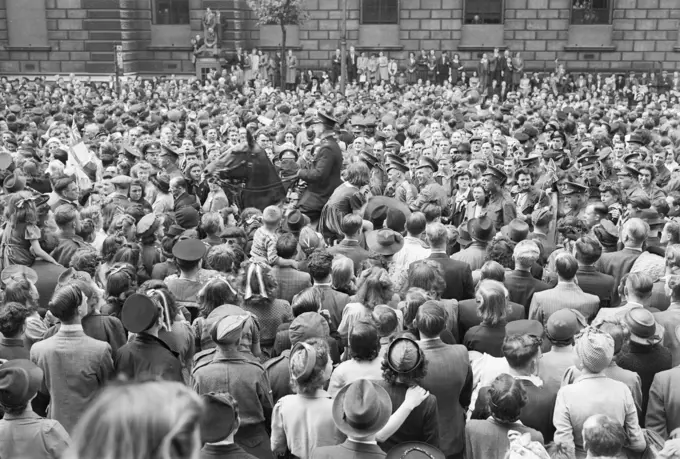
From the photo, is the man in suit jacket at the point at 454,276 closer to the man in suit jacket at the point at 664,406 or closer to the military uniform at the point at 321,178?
the man in suit jacket at the point at 664,406

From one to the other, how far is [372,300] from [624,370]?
1760 mm

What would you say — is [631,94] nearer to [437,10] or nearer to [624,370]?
[437,10]

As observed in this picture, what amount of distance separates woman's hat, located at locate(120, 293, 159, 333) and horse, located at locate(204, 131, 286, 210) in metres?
5.25

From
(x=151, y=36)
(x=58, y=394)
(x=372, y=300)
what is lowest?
(x=58, y=394)

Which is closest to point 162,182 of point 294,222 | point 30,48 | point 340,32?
point 294,222

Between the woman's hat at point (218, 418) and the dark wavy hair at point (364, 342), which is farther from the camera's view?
the dark wavy hair at point (364, 342)

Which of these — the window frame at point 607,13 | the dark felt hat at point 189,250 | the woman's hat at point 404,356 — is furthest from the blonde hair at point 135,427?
the window frame at point 607,13

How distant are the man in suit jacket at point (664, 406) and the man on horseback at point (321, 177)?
6.07 meters

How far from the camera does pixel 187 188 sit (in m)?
10.8

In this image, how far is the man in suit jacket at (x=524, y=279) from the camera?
6.89 m

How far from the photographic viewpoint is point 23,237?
308 inches

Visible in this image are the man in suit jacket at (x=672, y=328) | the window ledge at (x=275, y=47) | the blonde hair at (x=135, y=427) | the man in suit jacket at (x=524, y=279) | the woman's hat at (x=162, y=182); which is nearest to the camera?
the blonde hair at (x=135, y=427)

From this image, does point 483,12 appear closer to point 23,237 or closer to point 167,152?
point 167,152

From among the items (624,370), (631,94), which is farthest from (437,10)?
(624,370)
